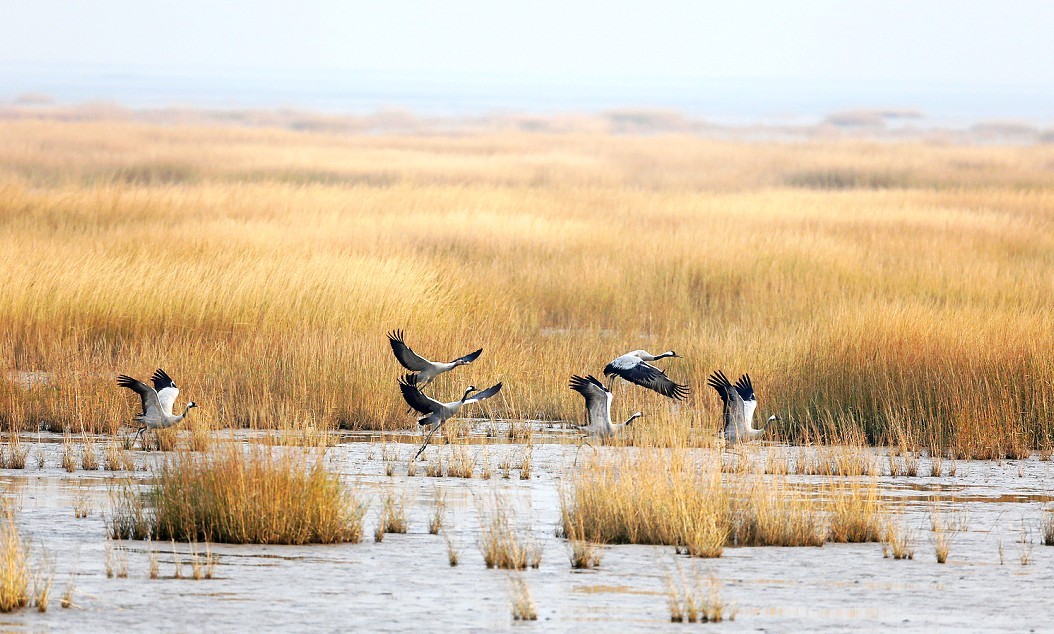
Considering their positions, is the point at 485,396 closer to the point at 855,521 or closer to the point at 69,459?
the point at 69,459

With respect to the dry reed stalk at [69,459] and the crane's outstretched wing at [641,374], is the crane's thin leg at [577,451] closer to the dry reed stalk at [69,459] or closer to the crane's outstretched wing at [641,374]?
the crane's outstretched wing at [641,374]

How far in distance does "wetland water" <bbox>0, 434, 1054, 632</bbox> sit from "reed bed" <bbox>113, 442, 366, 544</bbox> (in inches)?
4.8

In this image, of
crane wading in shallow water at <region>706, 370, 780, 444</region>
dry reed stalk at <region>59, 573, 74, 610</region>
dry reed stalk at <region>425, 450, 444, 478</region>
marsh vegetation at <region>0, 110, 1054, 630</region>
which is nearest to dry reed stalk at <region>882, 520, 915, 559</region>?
marsh vegetation at <region>0, 110, 1054, 630</region>

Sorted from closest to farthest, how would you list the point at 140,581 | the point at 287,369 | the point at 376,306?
1. the point at 140,581
2. the point at 287,369
3. the point at 376,306

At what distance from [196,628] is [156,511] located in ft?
6.36

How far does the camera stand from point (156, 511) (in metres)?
8.18

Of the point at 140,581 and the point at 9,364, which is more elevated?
the point at 9,364

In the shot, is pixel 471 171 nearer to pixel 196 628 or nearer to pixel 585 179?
pixel 585 179

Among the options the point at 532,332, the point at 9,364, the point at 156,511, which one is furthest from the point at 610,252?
the point at 156,511

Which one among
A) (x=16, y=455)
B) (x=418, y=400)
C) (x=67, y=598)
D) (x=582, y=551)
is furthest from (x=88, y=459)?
(x=582, y=551)

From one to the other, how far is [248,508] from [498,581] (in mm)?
1486

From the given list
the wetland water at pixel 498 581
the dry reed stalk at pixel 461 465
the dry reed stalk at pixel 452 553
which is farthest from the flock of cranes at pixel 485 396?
the dry reed stalk at pixel 452 553

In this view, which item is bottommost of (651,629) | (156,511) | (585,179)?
(651,629)

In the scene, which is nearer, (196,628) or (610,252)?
(196,628)
